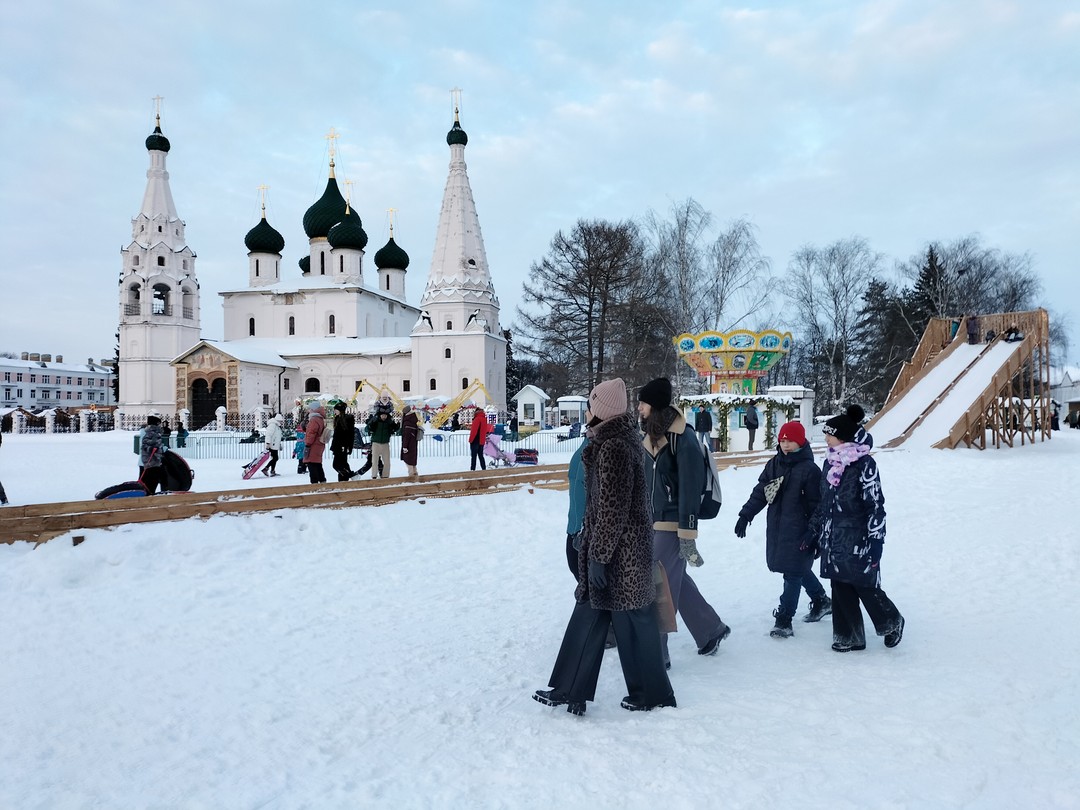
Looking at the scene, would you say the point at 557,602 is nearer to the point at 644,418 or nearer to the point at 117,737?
the point at 644,418

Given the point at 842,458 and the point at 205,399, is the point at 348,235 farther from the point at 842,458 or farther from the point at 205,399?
the point at 842,458

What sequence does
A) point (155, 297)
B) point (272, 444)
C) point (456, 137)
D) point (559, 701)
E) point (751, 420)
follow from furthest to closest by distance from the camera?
point (155, 297) → point (456, 137) → point (751, 420) → point (272, 444) → point (559, 701)

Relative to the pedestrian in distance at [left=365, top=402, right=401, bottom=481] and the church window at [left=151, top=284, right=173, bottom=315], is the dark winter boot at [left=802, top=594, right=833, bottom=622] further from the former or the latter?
the church window at [left=151, top=284, right=173, bottom=315]

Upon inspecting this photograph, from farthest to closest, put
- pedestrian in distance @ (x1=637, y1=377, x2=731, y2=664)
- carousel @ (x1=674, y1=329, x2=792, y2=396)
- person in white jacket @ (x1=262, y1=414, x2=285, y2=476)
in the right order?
carousel @ (x1=674, y1=329, x2=792, y2=396), person in white jacket @ (x1=262, y1=414, x2=285, y2=476), pedestrian in distance @ (x1=637, y1=377, x2=731, y2=664)

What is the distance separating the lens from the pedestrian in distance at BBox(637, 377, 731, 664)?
4.48 meters

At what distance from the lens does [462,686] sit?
4414 millimetres

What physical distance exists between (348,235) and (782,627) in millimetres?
56331

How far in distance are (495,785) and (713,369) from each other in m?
21.8

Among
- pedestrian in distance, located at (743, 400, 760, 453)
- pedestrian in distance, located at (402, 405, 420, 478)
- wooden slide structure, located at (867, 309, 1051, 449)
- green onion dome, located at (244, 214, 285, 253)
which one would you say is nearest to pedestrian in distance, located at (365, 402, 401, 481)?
pedestrian in distance, located at (402, 405, 420, 478)

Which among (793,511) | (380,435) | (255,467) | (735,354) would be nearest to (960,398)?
(735,354)

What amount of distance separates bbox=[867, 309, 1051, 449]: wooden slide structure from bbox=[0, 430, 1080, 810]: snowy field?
10.3 metres

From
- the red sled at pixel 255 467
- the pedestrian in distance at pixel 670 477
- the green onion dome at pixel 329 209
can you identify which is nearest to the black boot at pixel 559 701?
the pedestrian in distance at pixel 670 477

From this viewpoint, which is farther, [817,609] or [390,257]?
[390,257]

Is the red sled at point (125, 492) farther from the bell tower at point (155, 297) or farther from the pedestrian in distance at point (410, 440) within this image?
the bell tower at point (155, 297)
